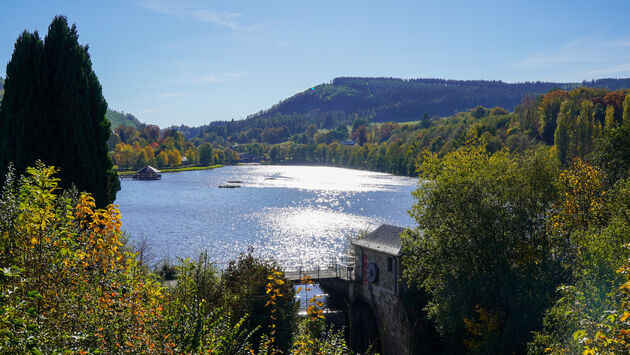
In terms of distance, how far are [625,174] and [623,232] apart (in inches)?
429

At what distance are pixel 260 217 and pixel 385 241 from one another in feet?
176

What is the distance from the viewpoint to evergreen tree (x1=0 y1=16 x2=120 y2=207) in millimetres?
29766

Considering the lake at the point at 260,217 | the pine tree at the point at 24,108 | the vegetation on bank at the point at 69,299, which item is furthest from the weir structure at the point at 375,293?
the vegetation on bank at the point at 69,299

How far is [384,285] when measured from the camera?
37.8 metres

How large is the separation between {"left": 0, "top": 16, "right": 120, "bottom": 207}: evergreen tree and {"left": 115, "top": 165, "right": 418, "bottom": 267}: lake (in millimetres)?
12790

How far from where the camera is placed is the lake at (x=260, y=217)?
64250 mm

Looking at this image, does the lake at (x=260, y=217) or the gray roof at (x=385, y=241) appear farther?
the lake at (x=260, y=217)

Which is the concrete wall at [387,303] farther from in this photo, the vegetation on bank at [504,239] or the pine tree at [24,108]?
the pine tree at [24,108]

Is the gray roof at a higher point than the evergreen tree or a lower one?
lower

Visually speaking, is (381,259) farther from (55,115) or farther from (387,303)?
(55,115)

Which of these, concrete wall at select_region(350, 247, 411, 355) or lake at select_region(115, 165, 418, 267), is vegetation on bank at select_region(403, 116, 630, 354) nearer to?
concrete wall at select_region(350, 247, 411, 355)

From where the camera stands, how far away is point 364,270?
40.9 m

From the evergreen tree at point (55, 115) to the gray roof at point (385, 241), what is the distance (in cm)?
2104

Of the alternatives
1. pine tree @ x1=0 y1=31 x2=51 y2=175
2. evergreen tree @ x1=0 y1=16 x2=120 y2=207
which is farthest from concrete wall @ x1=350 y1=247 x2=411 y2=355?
pine tree @ x1=0 y1=31 x2=51 y2=175
